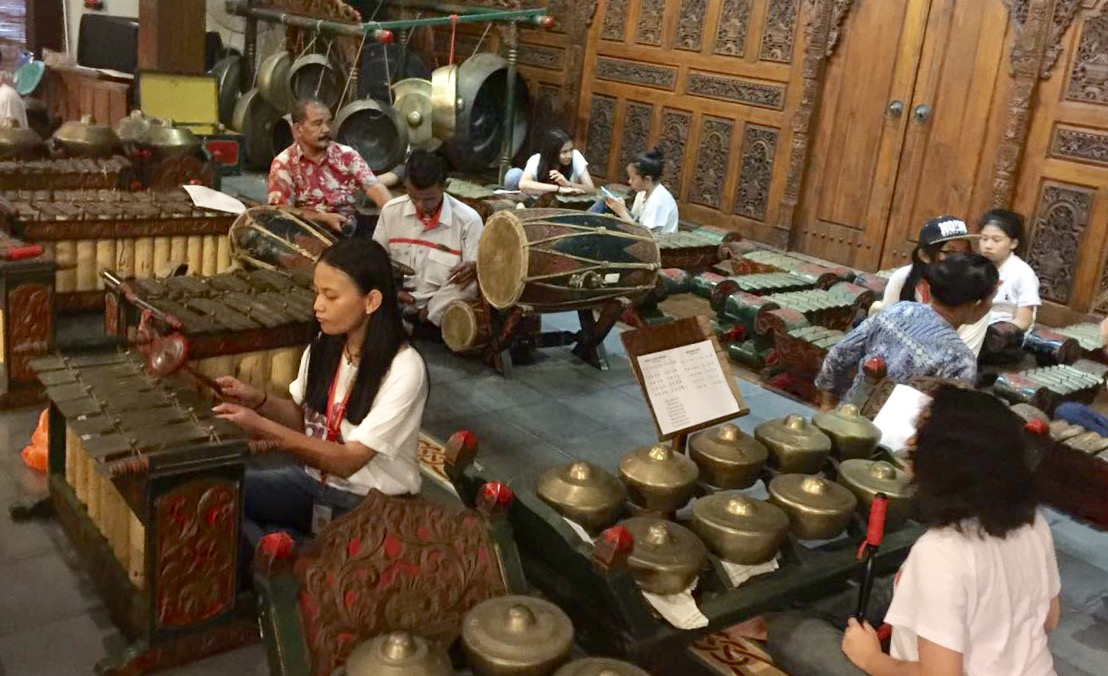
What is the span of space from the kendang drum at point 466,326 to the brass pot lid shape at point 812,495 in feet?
6.44

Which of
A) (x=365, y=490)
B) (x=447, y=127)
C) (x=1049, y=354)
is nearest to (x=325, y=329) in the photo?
(x=365, y=490)

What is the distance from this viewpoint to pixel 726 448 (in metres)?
2.72

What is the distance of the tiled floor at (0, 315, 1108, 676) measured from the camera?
2.38m

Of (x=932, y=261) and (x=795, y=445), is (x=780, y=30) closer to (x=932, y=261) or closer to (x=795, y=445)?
(x=932, y=261)

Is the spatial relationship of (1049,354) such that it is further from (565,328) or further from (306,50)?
(306,50)

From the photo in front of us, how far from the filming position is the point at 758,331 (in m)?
4.90

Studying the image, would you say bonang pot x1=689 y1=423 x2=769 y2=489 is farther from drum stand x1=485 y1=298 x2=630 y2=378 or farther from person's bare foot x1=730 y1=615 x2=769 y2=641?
drum stand x1=485 y1=298 x2=630 y2=378

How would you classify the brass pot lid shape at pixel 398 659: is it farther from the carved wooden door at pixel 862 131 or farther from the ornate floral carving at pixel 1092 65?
the carved wooden door at pixel 862 131

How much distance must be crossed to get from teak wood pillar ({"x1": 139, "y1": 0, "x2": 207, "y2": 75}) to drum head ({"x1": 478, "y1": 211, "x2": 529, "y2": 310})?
150 inches

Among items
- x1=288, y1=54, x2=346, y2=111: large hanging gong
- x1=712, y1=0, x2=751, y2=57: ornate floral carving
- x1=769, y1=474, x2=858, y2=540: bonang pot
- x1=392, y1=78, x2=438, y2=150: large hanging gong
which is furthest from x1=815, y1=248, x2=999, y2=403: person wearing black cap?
x1=288, y1=54, x2=346, y2=111: large hanging gong

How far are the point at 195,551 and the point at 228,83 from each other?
803 cm

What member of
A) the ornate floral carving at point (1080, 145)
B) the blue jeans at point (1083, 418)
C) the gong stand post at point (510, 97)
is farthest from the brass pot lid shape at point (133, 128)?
the ornate floral carving at point (1080, 145)

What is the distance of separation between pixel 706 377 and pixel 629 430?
4.38 feet

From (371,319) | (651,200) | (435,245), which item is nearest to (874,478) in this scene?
(371,319)
